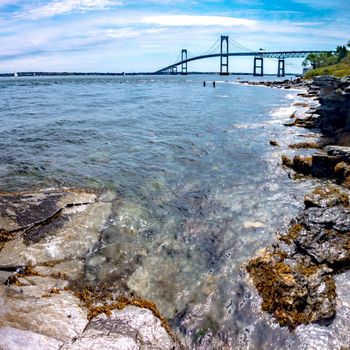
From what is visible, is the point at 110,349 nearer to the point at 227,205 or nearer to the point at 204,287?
the point at 204,287

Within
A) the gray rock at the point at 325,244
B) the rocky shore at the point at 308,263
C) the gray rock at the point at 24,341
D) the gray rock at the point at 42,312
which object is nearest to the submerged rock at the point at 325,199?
the rocky shore at the point at 308,263

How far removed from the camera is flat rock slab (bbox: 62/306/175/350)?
6140 millimetres

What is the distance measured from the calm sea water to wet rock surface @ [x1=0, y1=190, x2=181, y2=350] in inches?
24.8

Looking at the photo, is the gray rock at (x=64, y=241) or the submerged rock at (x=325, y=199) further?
the submerged rock at (x=325, y=199)

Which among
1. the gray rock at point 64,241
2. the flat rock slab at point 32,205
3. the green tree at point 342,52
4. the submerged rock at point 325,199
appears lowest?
the gray rock at point 64,241

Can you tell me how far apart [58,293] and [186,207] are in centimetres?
651

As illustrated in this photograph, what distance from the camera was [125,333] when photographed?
21.6 feet

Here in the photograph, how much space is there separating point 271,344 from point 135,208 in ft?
24.3

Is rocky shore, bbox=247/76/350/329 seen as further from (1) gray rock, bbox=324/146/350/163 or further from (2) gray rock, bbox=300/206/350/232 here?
(1) gray rock, bbox=324/146/350/163

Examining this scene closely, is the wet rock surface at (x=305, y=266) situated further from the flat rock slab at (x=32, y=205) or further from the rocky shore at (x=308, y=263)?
the flat rock slab at (x=32, y=205)

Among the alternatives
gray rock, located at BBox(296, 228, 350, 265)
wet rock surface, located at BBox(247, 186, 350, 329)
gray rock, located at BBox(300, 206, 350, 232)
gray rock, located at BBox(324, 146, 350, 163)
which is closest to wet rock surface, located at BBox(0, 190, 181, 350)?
wet rock surface, located at BBox(247, 186, 350, 329)

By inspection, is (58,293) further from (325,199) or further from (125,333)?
(325,199)

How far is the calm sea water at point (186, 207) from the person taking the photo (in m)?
7.75

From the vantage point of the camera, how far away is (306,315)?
750 cm
